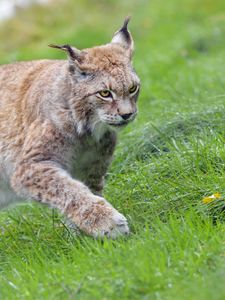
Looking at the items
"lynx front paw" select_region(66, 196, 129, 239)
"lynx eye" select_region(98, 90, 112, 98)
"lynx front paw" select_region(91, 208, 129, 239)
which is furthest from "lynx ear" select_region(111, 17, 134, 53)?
"lynx front paw" select_region(91, 208, 129, 239)

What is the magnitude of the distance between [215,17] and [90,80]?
8.06 metres

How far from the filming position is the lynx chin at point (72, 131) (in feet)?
16.8

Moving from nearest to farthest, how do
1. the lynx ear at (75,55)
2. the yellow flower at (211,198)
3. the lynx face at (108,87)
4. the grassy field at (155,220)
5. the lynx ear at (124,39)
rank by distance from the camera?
the grassy field at (155,220) → the yellow flower at (211,198) → the lynx face at (108,87) → the lynx ear at (75,55) → the lynx ear at (124,39)

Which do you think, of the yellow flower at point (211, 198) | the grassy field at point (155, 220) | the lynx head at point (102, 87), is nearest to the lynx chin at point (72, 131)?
the lynx head at point (102, 87)

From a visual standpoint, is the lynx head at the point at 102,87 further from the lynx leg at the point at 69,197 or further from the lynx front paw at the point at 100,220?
the lynx front paw at the point at 100,220

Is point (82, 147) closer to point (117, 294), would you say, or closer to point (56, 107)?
point (56, 107)

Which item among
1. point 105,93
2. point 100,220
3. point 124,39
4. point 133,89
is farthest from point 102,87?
point 100,220

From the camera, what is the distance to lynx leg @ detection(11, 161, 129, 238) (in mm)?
4898

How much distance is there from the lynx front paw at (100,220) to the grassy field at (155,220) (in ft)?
0.25

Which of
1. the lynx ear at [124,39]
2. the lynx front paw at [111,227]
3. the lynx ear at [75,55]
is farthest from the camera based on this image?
the lynx ear at [124,39]

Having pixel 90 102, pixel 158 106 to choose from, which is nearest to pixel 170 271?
pixel 90 102

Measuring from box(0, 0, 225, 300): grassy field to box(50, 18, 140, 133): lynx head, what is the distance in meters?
0.61

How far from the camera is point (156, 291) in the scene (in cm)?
394

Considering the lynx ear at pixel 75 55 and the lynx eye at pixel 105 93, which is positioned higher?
the lynx ear at pixel 75 55
